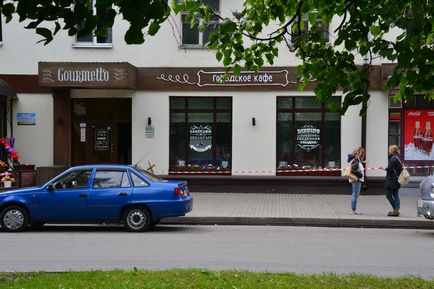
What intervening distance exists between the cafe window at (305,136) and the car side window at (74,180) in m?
8.46

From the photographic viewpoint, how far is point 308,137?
19.3 m

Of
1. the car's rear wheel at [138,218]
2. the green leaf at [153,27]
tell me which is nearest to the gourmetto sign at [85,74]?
the car's rear wheel at [138,218]

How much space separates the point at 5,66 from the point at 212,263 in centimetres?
1374

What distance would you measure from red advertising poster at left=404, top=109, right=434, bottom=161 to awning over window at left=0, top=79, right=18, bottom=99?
13.1 meters

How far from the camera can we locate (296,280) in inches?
258

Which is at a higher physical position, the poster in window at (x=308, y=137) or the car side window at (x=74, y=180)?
the poster in window at (x=308, y=137)

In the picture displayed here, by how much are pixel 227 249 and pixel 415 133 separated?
36.5ft

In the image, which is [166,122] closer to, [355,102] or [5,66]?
[5,66]

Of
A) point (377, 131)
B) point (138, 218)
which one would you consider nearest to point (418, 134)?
point (377, 131)

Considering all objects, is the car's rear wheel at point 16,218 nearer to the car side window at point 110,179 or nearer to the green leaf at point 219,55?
the car side window at point 110,179

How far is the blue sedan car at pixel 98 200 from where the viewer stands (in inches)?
479

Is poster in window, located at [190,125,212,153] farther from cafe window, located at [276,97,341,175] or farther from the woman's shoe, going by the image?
the woman's shoe

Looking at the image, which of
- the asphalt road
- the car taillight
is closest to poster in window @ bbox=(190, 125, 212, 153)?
the asphalt road

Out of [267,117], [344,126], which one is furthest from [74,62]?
[344,126]
